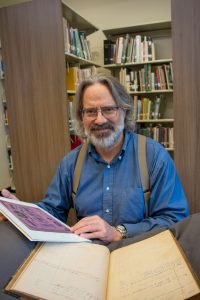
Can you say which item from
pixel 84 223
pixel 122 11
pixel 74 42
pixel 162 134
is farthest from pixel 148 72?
pixel 84 223

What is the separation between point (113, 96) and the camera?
1302 mm

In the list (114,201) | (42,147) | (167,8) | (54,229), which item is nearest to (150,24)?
(167,8)

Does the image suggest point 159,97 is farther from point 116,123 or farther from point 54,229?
point 54,229

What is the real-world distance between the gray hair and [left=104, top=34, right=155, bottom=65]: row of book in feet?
7.10

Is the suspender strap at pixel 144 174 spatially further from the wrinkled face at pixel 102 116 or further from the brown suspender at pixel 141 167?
the wrinkled face at pixel 102 116

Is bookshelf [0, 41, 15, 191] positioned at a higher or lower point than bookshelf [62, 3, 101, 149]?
lower

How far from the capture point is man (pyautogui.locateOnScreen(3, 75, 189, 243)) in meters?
1.15

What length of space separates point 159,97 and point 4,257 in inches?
121

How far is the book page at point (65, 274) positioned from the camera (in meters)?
0.55

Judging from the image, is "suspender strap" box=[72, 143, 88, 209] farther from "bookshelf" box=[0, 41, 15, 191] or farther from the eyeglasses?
"bookshelf" box=[0, 41, 15, 191]

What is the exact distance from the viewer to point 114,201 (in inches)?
46.8

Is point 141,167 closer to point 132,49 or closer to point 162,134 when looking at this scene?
point 162,134

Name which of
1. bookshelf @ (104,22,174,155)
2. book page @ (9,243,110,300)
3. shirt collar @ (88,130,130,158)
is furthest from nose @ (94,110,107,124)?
bookshelf @ (104,22,174,155)

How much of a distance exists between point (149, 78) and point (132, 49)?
16.3 inches
